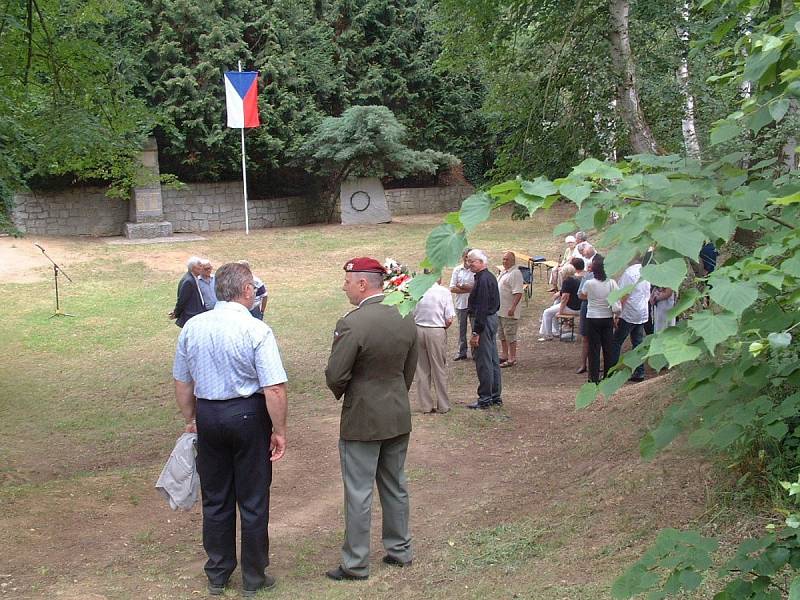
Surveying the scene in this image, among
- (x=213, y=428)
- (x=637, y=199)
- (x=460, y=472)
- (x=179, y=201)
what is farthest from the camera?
(x=179, y=201)

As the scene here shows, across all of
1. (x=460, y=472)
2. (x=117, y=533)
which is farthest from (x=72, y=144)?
(x=460, y=472)

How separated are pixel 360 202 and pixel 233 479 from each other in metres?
24.5

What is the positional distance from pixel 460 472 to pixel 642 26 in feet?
22.7

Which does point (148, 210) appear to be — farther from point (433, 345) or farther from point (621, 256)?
point (621, 256)

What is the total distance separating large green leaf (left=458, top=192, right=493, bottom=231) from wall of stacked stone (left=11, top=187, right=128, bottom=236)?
26552mm

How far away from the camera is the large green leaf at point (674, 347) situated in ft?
7.16

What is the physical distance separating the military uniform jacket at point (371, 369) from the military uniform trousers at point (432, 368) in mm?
3987

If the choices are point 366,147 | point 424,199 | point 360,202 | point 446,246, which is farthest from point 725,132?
point 424,199

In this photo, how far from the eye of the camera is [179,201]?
2898cm

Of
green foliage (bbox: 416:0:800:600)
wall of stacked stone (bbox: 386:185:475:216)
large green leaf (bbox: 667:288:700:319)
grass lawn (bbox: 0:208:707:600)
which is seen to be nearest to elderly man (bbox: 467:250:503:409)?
grass lawn (bbox: 0:208:707:600)

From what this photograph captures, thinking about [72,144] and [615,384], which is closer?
[615,384]

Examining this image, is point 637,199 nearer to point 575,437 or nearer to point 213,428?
point 213,428

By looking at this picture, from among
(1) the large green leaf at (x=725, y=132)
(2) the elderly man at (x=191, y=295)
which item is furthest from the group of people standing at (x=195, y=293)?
(1) the large green leaf at (x=725, y=132)

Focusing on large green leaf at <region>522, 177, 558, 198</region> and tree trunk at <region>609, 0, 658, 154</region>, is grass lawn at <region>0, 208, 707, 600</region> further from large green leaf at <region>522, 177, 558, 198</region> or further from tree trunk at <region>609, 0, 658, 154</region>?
tree trunk at <region>609, 0, 658, 154</region>
